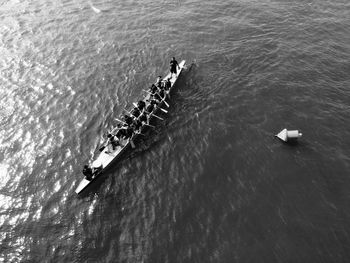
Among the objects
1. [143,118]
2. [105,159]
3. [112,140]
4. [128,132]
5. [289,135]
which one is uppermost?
[112,140]

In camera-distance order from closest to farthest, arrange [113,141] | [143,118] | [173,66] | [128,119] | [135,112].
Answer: [113,141]
[128,119]
[143,118]
[135,112]
[173,66]

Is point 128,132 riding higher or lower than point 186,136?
higher

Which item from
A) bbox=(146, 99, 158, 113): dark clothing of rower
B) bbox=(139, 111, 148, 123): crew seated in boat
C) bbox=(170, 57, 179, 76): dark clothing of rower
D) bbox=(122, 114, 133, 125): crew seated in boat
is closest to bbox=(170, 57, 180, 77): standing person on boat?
bbox=(170, 57, 179, 76): dark clothing of rower

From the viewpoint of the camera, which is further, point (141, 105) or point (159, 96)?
point (159, 96)

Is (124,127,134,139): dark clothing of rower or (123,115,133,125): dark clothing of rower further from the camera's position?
Answer: (123,115,133,125): dark clothing of rower

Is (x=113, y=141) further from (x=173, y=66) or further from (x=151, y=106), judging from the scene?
(x=173, y=66)

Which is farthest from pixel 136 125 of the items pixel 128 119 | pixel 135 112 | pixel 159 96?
pixel 159 96

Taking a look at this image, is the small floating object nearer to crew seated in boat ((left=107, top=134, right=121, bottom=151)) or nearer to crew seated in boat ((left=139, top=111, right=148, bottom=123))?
crew seated in boat ((left=139, top=111, right=148, bottom=123))

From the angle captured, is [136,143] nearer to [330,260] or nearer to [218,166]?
[218,166]

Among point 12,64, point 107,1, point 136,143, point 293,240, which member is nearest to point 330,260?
point 293,240

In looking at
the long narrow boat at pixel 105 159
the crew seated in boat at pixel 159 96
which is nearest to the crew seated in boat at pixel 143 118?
the long narrow boat at pixel 105 159
